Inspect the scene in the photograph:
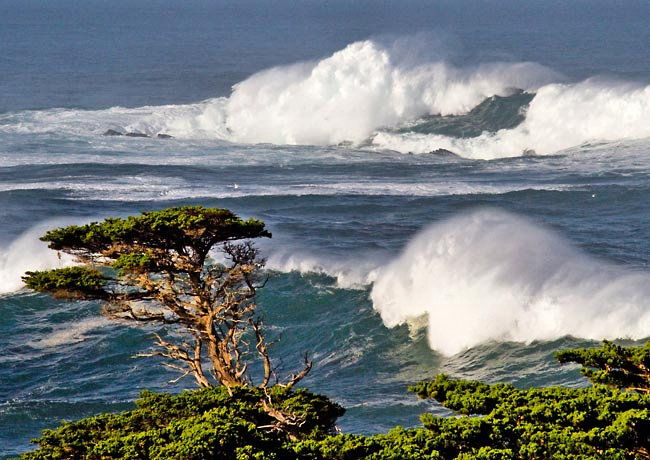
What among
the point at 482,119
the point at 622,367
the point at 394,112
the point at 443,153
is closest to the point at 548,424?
the point at 622,367

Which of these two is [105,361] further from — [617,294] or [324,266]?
[617,294]

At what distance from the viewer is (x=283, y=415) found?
48.7 feet

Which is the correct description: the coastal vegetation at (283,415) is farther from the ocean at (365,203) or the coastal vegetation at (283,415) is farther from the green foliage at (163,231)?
the ocean at (365,203)

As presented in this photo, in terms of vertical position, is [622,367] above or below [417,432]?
above

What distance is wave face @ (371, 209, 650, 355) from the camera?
28500 millimetres

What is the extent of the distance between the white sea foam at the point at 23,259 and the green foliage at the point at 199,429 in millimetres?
21281

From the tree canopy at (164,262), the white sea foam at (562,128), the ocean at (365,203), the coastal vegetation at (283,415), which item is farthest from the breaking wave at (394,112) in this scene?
the coastal vegetation at (283,415)

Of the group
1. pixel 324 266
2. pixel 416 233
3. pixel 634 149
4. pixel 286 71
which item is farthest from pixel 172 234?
pixel 286 71

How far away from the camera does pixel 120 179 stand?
5138cm

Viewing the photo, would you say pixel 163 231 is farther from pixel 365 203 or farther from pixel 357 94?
pixel 357 94

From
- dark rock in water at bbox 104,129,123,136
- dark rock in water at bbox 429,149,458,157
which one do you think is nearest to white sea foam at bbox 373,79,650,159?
dark rock in water at bbox 429,149,458,157

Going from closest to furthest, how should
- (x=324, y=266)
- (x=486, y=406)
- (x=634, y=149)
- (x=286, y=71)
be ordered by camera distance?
(x=486, y=406)
(x=324, y=266)
(x=634, y=149)
(x=286, y=71)

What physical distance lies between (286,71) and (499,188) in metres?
32.7

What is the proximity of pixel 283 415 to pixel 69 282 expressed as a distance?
4845 mm
